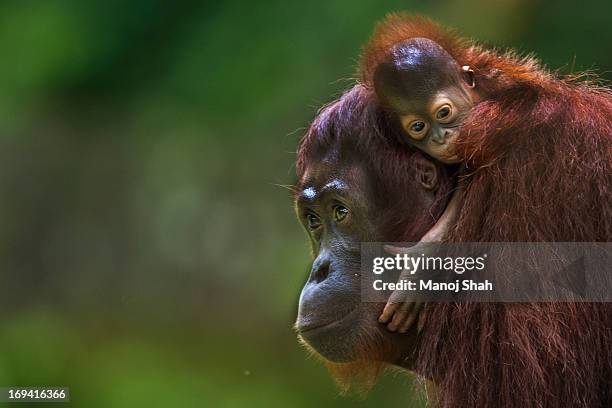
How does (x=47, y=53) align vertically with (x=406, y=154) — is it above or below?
above

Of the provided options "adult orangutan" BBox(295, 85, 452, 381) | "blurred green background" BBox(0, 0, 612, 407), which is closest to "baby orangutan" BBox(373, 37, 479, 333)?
"adult orangutan" BBox(295, 85, 452, 381)

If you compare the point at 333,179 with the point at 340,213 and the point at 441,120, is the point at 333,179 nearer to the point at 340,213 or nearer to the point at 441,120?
the point at 340,213

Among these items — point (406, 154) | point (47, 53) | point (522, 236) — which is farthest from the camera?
point (47, 53)

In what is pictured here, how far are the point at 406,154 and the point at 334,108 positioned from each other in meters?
0.48

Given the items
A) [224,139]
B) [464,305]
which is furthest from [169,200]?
[464,305]

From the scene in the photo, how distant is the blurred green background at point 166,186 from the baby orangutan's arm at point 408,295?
4.38 m

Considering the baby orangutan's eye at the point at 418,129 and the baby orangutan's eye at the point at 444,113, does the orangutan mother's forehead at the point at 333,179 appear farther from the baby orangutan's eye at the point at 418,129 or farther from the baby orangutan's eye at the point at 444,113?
the baby orangutan's eye at the point at 444,113

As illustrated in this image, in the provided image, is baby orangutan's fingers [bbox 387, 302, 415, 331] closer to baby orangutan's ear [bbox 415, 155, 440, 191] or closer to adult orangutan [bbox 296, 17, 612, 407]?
adult orangutan [bbox 296, 17, 612, 407]

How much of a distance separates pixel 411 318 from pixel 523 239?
62 centimetres

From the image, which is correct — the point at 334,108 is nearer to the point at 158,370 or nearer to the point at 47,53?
the point at 158,370

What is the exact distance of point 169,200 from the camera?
10375 mm

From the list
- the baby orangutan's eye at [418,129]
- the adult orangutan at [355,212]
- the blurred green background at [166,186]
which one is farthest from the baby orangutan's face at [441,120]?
the blurred green background at [166,186]

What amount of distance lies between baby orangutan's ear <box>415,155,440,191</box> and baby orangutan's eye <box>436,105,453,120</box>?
0.82 ft

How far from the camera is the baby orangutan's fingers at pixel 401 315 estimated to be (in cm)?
479
